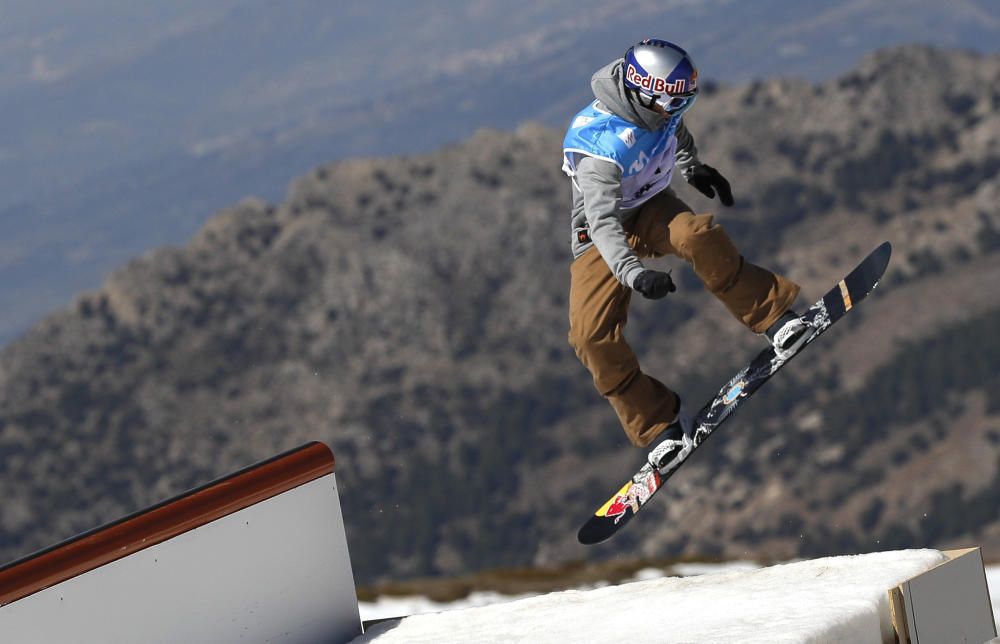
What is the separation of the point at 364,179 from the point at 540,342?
33942mm

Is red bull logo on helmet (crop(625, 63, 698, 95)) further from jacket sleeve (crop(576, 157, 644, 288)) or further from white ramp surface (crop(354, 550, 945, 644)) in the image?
white ramp surface (crop(354, 550, 945, 644))

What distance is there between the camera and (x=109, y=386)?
155 m

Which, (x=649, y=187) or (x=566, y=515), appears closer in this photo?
(x=649, y=187)

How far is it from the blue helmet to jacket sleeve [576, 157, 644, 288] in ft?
1.80

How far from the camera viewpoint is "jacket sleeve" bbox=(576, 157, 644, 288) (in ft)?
30.4

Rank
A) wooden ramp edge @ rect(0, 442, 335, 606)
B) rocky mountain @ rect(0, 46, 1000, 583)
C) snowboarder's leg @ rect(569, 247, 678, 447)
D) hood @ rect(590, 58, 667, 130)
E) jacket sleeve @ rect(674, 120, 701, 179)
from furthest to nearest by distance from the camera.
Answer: rocky mountain @ rect(0, 46, 1000, 583) < jacket sleeve @ rect(674, 120, 701, 179) < snowboarder's leg @ rect(569, 247, 678, 447) < hood @ rect(590, 58, 667, 130) < wooden ramp edge @ rect(0, 442, 335, 606)

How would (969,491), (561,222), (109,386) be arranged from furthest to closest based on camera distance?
1. (561,222)
2. (109,386)
3. (969,491)

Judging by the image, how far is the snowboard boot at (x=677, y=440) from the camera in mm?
10727

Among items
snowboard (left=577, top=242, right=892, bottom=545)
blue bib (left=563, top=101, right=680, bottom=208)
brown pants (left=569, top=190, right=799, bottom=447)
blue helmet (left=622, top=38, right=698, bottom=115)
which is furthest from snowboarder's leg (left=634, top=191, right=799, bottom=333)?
blue helmet (left=622, top=38, right=698, bottom=115)

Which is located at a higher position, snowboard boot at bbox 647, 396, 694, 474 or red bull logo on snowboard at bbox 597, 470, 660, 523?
snowboard boot at bbox 647, 396, 694, 474

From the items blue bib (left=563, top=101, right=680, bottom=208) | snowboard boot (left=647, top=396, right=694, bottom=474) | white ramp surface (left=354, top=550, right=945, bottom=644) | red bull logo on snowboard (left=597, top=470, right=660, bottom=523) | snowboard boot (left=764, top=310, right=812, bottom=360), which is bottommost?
white ramp surface (left=354, top=550, right=945, bottom=644)

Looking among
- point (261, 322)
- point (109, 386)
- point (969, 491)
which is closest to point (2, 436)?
point (109, 386)

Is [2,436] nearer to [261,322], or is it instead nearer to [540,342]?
[261,322]

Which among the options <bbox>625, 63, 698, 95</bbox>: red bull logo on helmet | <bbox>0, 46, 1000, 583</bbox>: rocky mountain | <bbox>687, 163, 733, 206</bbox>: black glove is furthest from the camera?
<bbox>0, 46, 1000, 583</bbox>: rocky mountain
